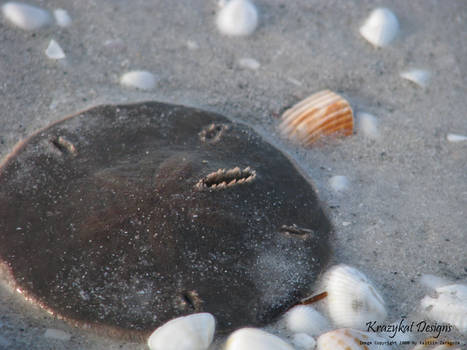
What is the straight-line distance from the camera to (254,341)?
209 cm

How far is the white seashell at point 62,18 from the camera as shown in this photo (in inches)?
151

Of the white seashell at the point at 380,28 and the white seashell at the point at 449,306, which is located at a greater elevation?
the white seashell at the point at 380,28

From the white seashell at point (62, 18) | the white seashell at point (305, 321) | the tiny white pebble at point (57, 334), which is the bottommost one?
the tiny white pebble at point (57, 334)

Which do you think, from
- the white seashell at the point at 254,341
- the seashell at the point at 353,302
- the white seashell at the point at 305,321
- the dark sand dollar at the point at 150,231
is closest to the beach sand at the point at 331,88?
the seashell at the point at 353,302

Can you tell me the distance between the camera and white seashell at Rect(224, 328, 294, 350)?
207cm

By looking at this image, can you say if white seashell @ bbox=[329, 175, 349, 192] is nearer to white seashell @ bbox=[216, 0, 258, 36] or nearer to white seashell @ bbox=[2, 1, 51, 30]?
white seashell @ bbox=[216, 0, 258, 36]

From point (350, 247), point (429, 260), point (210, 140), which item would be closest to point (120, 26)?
point (210, 140)

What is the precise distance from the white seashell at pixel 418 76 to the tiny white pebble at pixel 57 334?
2955mm

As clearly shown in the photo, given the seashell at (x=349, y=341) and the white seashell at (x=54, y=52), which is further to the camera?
the white seashell at (x=54, y=52)

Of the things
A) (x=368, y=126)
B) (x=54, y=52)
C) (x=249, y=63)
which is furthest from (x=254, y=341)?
(x=54, y=52)

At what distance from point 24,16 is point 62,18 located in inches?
10.6

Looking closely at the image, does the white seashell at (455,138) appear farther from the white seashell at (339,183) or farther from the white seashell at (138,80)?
the white seashell at (138,80)

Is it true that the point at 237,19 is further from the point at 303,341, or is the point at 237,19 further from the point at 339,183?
the point at 303,341

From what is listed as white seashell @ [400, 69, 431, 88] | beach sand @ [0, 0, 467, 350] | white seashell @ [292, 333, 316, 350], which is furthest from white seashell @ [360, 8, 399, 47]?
white seashell @ [292, 333, 316, 350]
